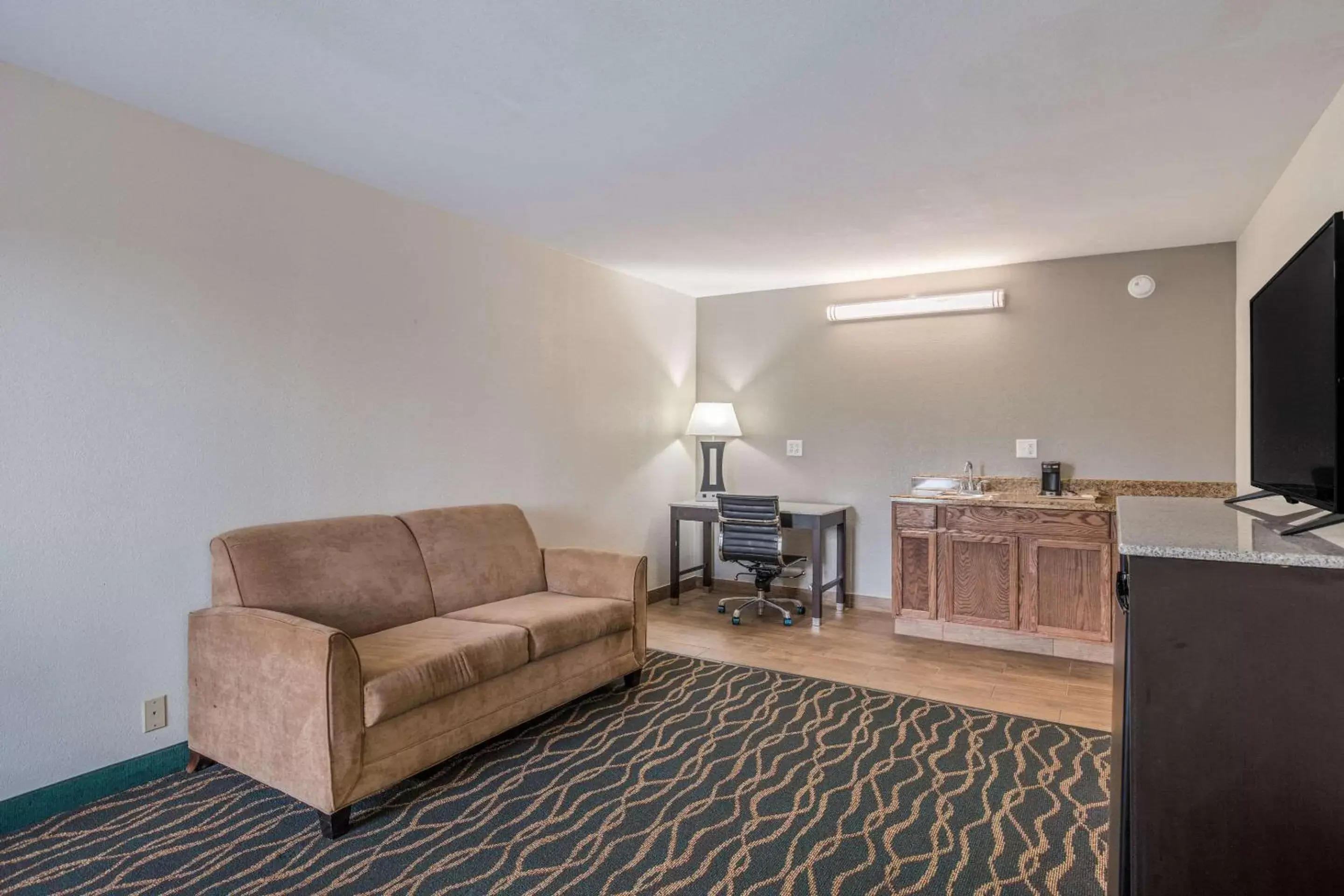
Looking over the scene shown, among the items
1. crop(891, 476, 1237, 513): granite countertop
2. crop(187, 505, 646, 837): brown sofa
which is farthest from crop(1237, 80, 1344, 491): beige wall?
crop(187, 505, 646, 837): brown sofa

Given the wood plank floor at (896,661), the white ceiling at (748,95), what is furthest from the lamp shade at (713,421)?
the white ceiling at (748,95)

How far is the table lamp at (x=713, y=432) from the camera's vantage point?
17.1 feet

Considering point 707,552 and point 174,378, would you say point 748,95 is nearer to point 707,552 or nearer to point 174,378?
point 174,378

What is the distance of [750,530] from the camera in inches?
179

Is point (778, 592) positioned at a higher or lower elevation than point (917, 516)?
lower

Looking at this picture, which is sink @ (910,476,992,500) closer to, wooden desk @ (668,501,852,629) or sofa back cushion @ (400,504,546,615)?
wooden desk @ (668,501,852,629)

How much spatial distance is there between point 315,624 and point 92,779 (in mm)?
996

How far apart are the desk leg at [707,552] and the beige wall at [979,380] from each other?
0.43m

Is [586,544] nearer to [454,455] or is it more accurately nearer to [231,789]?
[454,455]

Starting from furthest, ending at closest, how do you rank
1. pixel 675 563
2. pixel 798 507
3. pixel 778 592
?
pixel 778 592
pixel 675 563
pixel 798 507

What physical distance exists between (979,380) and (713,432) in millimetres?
1818

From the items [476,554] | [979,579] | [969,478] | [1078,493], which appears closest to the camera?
[476,554]

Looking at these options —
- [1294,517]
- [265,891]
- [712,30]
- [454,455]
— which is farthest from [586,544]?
[1294,517]

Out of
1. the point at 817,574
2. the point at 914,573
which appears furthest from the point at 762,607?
the point at 914,573
